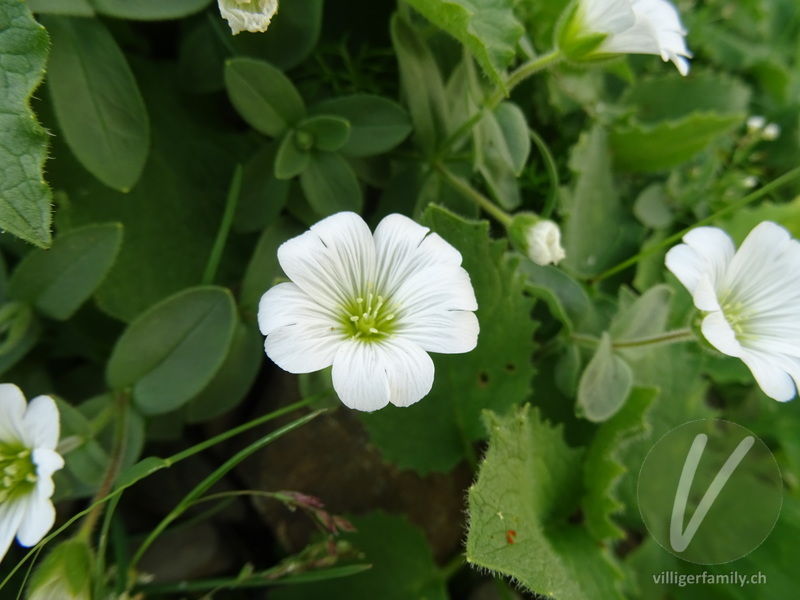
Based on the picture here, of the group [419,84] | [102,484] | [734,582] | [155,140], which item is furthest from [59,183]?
[734,582]

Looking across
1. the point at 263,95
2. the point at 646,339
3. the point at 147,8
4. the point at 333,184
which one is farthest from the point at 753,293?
the point at 147,8

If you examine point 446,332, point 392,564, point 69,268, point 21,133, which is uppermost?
point 21,133

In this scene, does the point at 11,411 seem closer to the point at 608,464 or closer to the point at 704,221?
the point at 608,464

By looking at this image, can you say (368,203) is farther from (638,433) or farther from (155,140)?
(638,433)

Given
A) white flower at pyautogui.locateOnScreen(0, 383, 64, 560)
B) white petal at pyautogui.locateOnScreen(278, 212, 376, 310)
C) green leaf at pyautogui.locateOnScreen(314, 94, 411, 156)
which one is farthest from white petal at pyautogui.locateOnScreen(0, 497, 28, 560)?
green leaf at pyautogui.locateOnScreen(314, 94, 411, 156)

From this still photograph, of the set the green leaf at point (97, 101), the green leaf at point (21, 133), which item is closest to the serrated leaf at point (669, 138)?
the green leaf at point (97, 101)

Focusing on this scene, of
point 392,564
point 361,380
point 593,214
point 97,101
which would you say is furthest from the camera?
point 593,214
